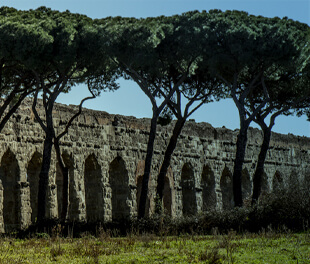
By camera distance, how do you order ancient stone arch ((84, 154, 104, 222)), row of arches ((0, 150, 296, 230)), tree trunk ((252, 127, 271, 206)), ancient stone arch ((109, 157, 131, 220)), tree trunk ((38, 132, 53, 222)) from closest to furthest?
tree trunk ((38, 132, 53, 222))
row of arches ((0, 150, 296, 230))
tree trunk ((252, 127, 271, 206))
ancient stone arch ((84, 154, 104, 222))
ancient stone arch ((109, 157, 131, 220))

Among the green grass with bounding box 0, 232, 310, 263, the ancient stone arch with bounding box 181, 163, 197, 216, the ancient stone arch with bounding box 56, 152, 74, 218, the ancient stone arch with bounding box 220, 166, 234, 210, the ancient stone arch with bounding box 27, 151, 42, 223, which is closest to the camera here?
the green grass with bounding box 0, 232, 310, 263

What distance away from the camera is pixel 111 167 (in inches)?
1027

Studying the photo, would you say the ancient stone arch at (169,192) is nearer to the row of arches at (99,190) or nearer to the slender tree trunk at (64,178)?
the row of arches at (99,190)

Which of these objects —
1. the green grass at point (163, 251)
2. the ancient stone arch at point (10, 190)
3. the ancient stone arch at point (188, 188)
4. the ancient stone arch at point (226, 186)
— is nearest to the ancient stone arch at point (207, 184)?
the ancient stone arch at point (188, 188)

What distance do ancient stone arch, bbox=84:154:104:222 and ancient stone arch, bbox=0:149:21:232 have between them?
3683 mm

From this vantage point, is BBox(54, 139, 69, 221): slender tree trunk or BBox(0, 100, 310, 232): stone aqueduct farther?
BBox(0, 100, 310, 232): stone aqueduct

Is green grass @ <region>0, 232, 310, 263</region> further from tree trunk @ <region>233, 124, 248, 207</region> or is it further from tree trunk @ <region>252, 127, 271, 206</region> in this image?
tree trunk @ <region>252, 127, 271, 206</region>

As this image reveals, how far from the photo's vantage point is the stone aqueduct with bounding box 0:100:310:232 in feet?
70.7

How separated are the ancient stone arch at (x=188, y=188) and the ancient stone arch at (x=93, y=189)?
238 inches

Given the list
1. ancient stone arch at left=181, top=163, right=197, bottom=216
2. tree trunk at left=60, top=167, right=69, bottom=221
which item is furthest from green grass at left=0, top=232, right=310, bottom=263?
ancient stone arch at left=181, top=163, right=197, bottom=216

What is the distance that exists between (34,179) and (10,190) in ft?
4.44

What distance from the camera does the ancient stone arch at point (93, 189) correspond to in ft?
80.4

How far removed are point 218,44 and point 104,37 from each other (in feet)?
12.3

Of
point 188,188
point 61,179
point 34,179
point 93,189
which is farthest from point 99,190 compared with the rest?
point 188,188
